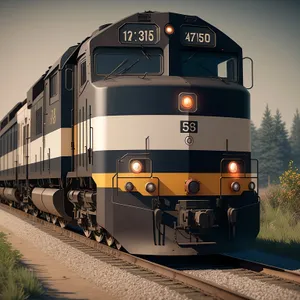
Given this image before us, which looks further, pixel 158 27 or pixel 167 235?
pixel 158 27

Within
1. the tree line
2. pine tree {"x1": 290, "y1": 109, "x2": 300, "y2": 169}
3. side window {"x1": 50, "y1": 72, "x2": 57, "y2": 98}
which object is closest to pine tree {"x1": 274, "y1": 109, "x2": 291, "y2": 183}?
the tree line

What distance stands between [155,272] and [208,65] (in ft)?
13.3

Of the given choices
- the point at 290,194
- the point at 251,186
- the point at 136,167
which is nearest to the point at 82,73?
the point at 136,167

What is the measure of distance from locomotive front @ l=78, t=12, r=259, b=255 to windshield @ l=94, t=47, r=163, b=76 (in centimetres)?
2

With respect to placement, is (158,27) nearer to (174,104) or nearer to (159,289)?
(174,104)

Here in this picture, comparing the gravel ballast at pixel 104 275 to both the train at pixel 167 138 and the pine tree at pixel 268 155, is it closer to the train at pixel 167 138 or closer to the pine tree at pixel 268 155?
the train at pixel 167 138

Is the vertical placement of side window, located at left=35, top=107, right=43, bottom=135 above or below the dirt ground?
above

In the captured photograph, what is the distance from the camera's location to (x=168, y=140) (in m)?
10.4

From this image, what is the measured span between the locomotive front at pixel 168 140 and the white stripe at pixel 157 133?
0.06 ft

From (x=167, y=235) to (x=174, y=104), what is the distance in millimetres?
2293

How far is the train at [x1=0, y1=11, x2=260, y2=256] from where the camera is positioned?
10188 mm

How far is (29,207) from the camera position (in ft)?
72.5

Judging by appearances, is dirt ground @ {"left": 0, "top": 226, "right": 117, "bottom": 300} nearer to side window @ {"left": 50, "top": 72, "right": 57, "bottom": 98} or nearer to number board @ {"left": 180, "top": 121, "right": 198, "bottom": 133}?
number board @ {"left": 180, "top": 121, "right": 198, "bottom": 133}

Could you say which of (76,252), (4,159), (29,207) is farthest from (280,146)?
(76,252)
